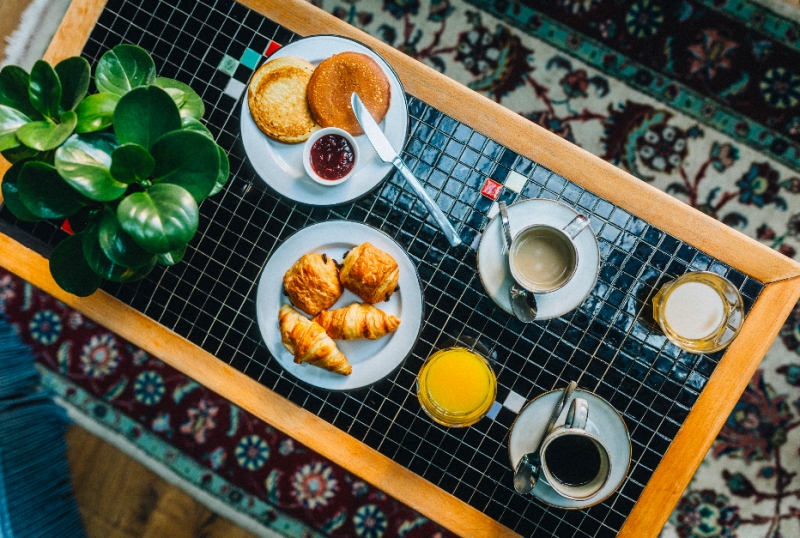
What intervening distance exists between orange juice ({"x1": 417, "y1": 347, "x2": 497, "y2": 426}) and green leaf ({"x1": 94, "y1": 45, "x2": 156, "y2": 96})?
0.96m

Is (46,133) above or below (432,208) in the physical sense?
below

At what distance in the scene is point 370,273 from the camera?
1449 millimetres

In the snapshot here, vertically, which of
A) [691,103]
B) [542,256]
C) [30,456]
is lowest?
[30,456]

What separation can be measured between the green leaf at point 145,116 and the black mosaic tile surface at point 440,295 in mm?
567

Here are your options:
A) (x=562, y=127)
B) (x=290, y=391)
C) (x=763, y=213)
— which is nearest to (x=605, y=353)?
(x=290, y=391)

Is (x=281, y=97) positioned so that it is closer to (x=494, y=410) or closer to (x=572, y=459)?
(x=494, y=410)

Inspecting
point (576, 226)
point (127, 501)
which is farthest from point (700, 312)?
point (127, 501)

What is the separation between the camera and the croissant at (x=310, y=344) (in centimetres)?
145

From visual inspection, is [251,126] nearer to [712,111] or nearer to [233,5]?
[233,5]

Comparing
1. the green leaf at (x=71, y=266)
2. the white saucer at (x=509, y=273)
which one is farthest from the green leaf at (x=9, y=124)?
the white saucer at (x=509, y=273)

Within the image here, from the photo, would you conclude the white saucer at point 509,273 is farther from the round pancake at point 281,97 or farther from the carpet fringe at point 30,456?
the carpet fringe at point 30,456

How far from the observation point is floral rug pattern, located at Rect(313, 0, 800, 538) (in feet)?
7.59

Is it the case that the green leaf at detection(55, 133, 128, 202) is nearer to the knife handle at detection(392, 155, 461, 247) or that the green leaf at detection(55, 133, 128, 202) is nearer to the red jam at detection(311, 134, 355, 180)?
the red jam at detection(311, 134, 355, 180)

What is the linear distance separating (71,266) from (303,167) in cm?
61
